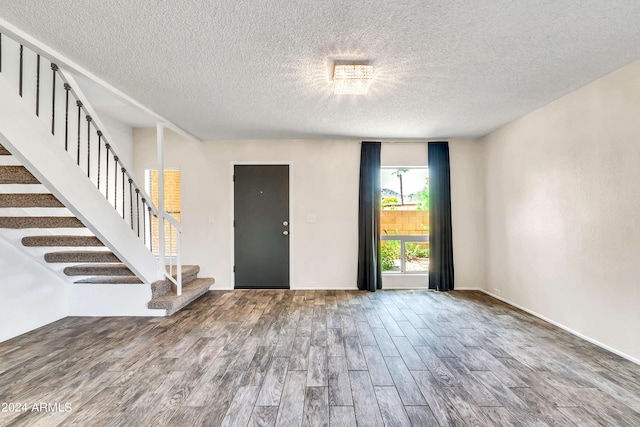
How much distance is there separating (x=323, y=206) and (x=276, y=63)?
2771 mm

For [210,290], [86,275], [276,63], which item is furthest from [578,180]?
[86,275]

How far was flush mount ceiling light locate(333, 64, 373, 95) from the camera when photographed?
244 centimetres

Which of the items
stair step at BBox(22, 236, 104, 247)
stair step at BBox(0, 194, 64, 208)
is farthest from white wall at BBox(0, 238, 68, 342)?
stair step at BBox(0, 194, 64, 208)

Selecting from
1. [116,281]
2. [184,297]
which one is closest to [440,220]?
[184,297]

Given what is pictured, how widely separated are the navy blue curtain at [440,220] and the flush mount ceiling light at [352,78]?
2.54 meters

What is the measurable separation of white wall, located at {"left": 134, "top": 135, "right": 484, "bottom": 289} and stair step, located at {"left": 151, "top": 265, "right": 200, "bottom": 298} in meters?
0.22

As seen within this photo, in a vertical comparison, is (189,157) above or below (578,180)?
above

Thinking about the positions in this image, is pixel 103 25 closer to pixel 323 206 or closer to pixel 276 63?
pixel 276 63

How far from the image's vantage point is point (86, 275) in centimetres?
356

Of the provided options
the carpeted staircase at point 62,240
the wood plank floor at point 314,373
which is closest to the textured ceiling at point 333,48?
the carpeted staircase at point 62,240

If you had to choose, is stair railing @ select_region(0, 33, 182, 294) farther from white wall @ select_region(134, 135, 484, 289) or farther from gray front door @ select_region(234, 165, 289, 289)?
gray front door @ select_region(234, 165, 289, 289)

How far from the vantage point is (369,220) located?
4.80 m

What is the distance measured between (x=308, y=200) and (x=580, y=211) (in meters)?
3.47

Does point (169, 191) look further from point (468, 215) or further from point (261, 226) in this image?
point (468, 215)
